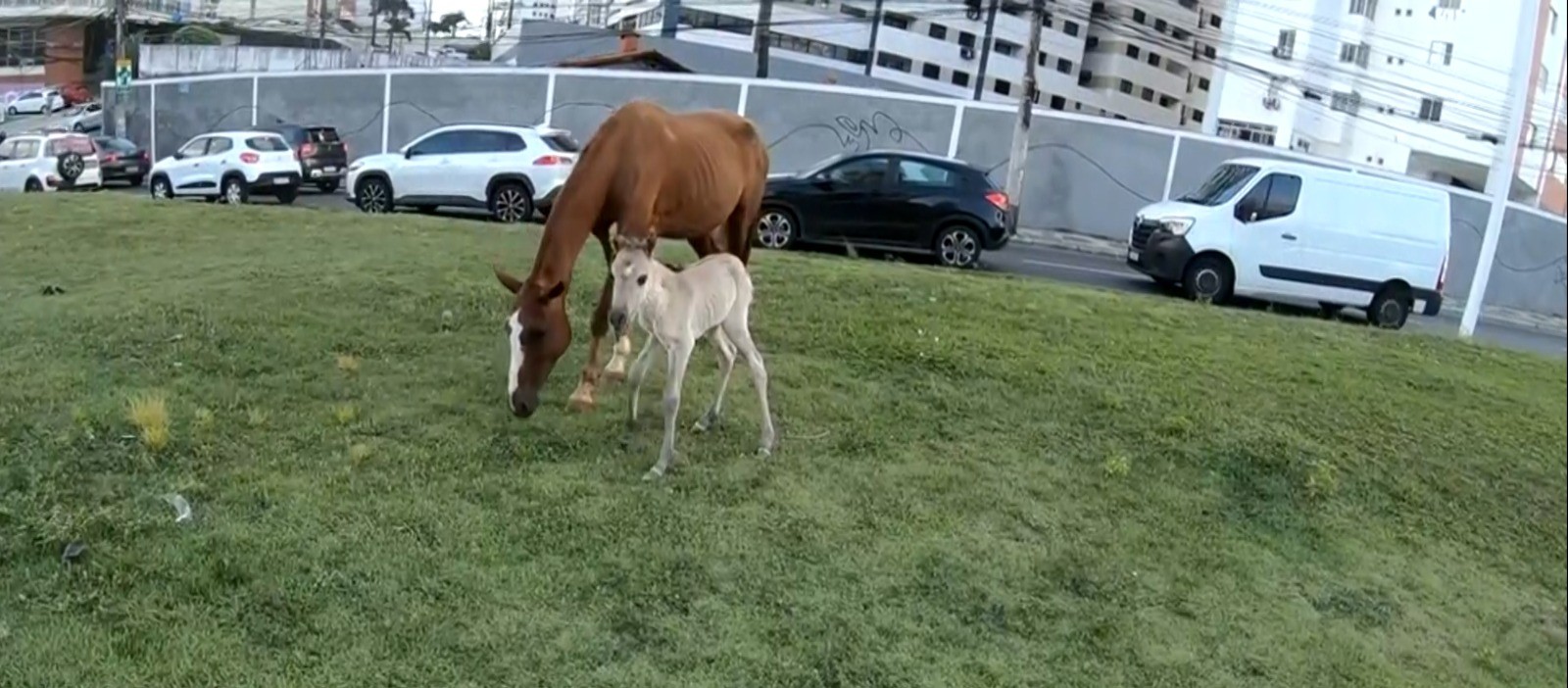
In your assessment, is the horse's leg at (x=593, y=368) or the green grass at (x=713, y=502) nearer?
the green grass at (x=713, y=502)

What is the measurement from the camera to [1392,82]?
16281 millimetres

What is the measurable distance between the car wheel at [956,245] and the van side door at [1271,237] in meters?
2.92

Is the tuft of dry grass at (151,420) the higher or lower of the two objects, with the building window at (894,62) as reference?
lower

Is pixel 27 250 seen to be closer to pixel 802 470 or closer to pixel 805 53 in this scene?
Answer: pixel 802 470

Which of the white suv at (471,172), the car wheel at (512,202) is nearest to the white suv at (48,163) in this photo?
the white suv at (471,172)

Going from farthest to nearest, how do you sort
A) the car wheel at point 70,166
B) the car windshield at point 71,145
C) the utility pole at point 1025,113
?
1. the utility pole at point 1025,113
2. the car wheel at point 70,166
3. the car windshield at point 71,145

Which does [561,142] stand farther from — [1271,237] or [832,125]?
[1271,237]

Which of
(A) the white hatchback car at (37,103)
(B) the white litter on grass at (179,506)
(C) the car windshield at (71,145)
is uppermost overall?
(A) the white hatchback car at (37,103)

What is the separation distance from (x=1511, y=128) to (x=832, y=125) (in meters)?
8.15

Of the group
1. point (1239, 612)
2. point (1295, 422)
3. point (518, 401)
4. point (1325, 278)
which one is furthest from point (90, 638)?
point (1325, 278)

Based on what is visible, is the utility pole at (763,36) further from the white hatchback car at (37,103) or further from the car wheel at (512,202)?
the white hatchback car at (37,103)

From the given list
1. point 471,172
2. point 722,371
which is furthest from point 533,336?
point 471,172

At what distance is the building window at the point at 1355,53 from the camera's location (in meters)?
15.3

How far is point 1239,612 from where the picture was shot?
4855 mm
